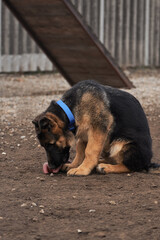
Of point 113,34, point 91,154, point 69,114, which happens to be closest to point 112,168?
point 91,154

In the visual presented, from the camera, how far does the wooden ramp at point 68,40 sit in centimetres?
1068

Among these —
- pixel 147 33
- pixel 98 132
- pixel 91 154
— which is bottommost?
pixel 147 33

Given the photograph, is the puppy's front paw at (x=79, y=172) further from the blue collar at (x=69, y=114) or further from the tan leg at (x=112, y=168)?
the blue collar at (x=69, y=114)

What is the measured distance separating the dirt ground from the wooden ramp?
3025 mm

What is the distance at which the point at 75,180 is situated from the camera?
5867mm

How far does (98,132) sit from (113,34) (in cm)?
1196

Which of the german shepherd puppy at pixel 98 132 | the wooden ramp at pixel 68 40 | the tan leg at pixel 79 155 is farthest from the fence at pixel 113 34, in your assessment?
the german shepherd puppy at pixel 98 132

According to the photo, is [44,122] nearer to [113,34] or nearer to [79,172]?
[79,172]

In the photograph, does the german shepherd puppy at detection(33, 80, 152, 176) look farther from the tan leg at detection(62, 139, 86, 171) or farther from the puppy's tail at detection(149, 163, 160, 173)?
the tan leg at detection(62, 139, 86, 171)

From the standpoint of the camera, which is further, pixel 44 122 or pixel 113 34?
pixel 113 34

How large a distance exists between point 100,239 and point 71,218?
54 centimetres

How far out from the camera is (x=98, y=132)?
19.7 feet

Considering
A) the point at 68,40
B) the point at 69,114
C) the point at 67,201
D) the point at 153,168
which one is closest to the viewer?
the point at 67,201

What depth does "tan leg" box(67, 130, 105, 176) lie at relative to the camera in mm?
5996
